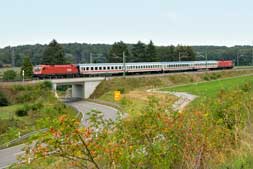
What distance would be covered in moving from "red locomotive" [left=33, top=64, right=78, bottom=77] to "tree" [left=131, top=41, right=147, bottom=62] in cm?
3530

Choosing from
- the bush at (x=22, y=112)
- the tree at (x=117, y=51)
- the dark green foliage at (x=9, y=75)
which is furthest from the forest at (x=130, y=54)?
the bush at (x=22, y=112)

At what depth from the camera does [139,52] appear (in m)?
98.6

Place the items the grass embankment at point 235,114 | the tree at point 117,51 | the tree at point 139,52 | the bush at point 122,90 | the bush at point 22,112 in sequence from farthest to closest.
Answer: the tree at point 139,52 → the tree at point 117,51 → the bush at point 122,90 → the bush at point 22,112 → the grass embankment at point 235,114

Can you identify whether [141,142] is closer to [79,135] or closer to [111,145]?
[111,145]

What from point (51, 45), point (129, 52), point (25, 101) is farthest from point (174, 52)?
point (25, 101)

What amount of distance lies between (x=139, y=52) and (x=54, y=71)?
39819 millimetres

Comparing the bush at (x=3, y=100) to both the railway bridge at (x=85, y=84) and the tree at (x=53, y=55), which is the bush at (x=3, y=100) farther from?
the tree at (x=53, y=55)

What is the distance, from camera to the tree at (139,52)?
98.2 meters

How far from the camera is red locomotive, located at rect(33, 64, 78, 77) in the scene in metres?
60.8

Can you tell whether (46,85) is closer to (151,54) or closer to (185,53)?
(151,54)

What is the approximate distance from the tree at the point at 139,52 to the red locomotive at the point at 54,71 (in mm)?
35298

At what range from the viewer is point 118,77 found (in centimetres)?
6906

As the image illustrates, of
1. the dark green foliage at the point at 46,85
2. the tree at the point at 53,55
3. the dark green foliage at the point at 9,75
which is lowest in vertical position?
the dark green foliage at the point at 46,85

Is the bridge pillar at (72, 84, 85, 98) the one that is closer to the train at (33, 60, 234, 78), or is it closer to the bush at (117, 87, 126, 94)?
the train at (33, 60, 234, 78)
